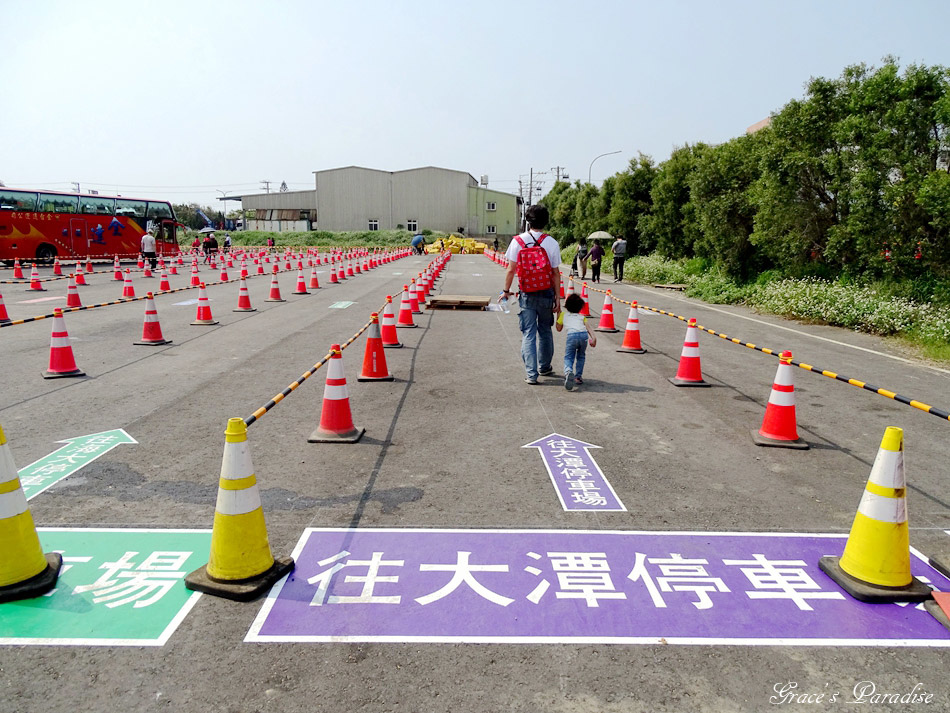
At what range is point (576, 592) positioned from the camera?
3.64 metres

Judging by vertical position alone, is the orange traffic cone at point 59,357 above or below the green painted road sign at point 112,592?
above

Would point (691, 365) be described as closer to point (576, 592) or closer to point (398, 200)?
point (576, 592)

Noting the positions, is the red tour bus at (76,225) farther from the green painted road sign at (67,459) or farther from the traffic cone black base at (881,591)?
the traffic cone black base at (881,591)

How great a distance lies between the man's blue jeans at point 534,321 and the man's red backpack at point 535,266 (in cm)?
16

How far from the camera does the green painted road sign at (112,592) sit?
327 centimetres

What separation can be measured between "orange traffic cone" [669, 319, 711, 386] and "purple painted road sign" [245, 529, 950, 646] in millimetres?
4734

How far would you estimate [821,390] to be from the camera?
8.82 metres

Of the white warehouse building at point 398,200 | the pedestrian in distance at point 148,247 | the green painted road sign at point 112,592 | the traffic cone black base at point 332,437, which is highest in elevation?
the white warehouse building at point 398,200

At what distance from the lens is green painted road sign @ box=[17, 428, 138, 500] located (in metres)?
5.18

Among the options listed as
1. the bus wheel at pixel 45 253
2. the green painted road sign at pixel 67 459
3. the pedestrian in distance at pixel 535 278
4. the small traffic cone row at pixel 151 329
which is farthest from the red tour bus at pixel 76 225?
the pedestrian in distance at pixel 535 278

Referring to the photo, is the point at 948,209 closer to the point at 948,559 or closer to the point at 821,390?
the point at 821,390

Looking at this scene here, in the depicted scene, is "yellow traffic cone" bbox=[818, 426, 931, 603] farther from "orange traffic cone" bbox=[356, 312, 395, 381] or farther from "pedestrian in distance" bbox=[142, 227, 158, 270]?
"pedestrian in distance" bbox=[142, 227, 158, 270]

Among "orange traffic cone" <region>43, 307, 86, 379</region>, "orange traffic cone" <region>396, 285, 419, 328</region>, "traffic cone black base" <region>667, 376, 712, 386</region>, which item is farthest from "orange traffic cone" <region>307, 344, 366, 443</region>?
"orange traffic cone" <region>396, 285, 419, 328</region>

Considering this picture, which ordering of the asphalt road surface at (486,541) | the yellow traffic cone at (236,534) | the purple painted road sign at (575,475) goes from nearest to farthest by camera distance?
the asphalt road surface at (486,541) → the yellow traffic cone at (236,534) → the purple painted road sign at (575,475)
